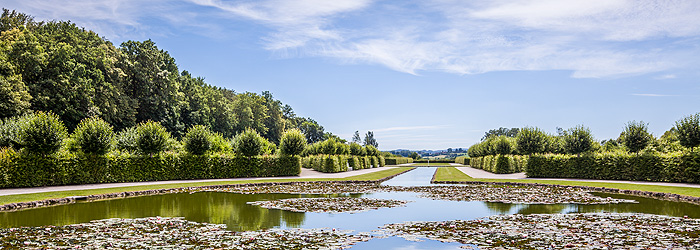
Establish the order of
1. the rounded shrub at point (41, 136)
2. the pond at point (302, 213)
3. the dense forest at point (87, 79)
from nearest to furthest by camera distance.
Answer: the pond at point (302, 213)
the rounded shrub at point (41, 136)
the dense forest at point (87, 79)

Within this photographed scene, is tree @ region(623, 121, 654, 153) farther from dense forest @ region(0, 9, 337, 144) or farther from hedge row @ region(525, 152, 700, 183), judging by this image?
dense forest @ region(0, 9, 337, 144)

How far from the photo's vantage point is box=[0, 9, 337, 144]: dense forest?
42.3 m

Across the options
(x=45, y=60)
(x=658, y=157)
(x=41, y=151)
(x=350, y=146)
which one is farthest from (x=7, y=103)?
(x=658, y=157)

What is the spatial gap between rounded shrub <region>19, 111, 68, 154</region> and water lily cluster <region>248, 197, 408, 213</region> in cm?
1437

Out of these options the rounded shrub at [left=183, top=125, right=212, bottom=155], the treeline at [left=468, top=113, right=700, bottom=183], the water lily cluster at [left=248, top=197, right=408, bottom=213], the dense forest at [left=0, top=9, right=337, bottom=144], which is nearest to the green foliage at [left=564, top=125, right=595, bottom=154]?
the treeline at [left=468, top=113, right=700, bottom=183]

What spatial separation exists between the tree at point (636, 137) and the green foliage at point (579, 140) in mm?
2172

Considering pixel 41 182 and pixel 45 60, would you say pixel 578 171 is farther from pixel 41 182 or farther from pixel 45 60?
pixel 45 60

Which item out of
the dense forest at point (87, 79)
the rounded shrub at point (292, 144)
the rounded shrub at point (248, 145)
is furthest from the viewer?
the dense forest at point (87, 79)

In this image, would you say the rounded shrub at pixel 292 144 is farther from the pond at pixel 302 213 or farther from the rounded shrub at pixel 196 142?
the pond at pixel 302 213

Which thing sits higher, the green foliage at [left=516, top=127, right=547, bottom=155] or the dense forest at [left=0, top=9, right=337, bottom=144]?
the dense forest at [left=0, top=9, right=337, bottom=144]

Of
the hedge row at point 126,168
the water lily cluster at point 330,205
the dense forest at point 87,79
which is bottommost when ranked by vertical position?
the water lily cluster at point 330,205

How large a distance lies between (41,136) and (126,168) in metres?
5.45

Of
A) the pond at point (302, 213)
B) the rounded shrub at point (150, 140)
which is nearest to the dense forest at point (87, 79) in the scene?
the rounded shrub at point (150, 140)

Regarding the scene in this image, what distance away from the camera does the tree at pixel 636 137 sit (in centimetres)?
2956
